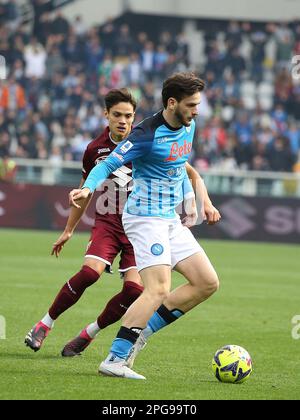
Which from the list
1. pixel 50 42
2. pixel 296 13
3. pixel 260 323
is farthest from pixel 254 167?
pixel 260 323

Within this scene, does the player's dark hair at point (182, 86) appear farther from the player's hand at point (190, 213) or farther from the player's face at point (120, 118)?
the player's face at point (120, 118)

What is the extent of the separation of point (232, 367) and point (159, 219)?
1.20 metres

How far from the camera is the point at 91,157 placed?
8781 millimetres

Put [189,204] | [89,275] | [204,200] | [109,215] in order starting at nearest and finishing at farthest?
[204,200] → [189,204] → [89,275] → [109,215]

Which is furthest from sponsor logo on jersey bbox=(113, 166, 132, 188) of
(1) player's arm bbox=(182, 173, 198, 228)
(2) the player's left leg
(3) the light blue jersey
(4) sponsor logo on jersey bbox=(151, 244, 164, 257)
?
(4) sponsor logo on jersey bbox=(151, 244, 164, 257)

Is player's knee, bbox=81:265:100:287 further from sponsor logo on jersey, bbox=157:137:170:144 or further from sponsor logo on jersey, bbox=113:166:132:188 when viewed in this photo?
sponsor logo on jersey, bbox=157:137:170:144

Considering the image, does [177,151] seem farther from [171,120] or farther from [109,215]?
[109,215]

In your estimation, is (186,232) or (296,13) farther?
(296,13)

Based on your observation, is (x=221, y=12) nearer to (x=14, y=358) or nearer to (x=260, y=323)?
(x=260, y=323)

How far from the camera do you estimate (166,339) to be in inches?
376

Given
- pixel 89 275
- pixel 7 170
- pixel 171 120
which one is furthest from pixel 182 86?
pixel 7 170

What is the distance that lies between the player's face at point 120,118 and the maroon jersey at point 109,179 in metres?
0.12

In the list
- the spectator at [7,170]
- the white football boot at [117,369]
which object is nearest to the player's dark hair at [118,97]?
the white football boot at [117,369]
